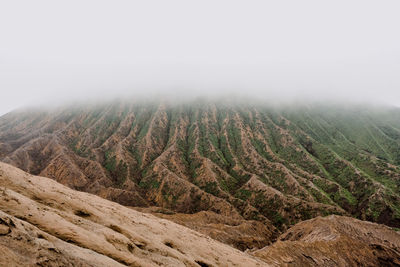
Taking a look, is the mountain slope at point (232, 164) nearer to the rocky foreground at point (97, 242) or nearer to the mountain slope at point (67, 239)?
the rocky foreground at point (97, 242)

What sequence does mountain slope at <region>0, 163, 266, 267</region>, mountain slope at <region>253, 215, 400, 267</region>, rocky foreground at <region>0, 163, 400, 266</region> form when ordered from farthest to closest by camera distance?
mountain slope at <region>253, 215, 400, 267</region> < rocky foreground at <region>0, 163, 400, 266</region> < mountain slope at <region>0, 163, 266, 267</region>

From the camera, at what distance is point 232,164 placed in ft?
468

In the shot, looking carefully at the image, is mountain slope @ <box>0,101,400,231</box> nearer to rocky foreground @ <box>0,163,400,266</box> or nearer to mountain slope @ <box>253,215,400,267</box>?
mountain slope @ <box>253,215,400,267</box>

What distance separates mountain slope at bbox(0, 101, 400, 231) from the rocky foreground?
53762 millimetres

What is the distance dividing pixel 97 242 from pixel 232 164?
13391cm

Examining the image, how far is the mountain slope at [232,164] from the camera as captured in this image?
102m

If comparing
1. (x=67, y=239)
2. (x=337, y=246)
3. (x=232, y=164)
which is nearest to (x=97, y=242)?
(x=67, y=239)

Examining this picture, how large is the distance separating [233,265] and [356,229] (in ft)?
167

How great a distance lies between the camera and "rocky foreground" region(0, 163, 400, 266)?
935 cm

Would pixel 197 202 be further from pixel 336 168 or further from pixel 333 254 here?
pixel 336 168

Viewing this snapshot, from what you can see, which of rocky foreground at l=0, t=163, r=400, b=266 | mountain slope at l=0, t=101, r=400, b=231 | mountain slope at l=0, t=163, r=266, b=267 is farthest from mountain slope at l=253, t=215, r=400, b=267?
mountain slope at l=0, t=101, r=400, b=231

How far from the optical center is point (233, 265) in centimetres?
2527

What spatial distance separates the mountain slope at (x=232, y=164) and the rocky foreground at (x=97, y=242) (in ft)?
176

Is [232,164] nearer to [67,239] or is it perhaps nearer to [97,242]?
[97,242]
